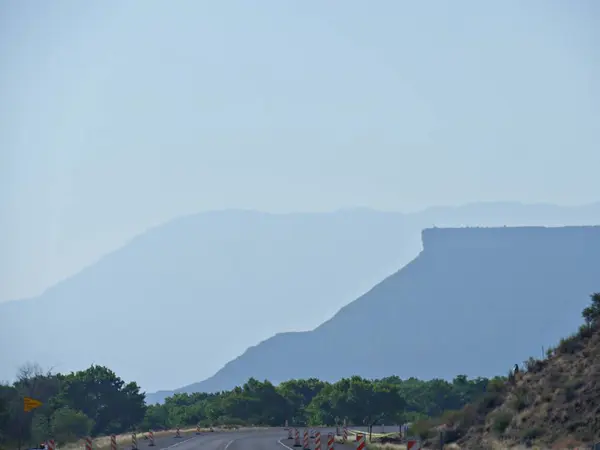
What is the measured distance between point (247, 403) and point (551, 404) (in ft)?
243

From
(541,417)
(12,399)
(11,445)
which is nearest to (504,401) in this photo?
(541,417)

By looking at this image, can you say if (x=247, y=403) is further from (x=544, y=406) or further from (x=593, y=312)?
(x=544, y=406)

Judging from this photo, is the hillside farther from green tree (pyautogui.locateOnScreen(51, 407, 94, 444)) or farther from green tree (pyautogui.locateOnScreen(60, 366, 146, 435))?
green tree (pyautogui.locateOnScreen(60, 366, 146, 435))

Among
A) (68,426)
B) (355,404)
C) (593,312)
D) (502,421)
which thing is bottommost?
(502,421)

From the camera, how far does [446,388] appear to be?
113 metres

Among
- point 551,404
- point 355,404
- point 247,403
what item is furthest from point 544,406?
point 247,403

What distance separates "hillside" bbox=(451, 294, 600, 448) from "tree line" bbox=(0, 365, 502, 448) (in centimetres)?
3667

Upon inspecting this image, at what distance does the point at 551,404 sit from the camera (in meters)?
42.9

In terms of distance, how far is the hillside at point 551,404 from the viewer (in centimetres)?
3997

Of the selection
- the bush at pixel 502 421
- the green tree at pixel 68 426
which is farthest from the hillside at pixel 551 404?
the green tree at pixel 68 426

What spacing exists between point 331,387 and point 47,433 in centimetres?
5067

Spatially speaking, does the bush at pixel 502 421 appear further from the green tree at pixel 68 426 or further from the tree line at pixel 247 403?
the tree line at pixel 247 403

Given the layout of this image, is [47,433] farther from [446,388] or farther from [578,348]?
[446,388]

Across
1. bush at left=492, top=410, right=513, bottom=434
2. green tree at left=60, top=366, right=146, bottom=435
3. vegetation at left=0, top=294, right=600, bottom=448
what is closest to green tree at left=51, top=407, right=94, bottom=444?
vegetation at left=0, top=294, right=600, bottom=448
